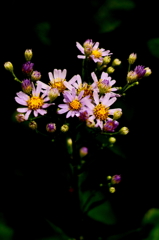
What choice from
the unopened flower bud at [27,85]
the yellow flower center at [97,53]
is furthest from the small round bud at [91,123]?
the yellow flower center at [97,53]

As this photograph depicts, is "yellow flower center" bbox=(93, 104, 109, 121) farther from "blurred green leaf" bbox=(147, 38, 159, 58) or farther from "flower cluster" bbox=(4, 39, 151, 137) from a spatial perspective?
"blurred green leaf" bbox=(147, 38, 159, 58)

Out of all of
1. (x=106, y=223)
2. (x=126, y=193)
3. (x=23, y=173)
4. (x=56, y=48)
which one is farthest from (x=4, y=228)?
(x=56, y=48)

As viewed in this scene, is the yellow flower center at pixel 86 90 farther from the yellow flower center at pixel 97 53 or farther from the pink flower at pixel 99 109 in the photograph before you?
the yellow flower center at pixel 97 53

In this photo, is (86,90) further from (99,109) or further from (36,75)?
(36,75)

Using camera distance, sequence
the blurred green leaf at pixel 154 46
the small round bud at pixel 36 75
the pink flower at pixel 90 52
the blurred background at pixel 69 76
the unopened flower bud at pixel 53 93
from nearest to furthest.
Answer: the unopened flower bud at pixel 53 93 → the small round bud at pixel 36 75 → the pink flower at pixel 90 52 → the blurred green leaf at pixel 154 46 → the blurred background at pixel 69 76

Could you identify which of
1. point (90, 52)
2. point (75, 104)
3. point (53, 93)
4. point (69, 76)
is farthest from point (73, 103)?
point (69, 76)


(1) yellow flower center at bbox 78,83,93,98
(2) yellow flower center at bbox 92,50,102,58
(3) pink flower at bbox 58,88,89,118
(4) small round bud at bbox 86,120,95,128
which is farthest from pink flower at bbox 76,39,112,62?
(4) small round bud at bbox 86,120,95,128
